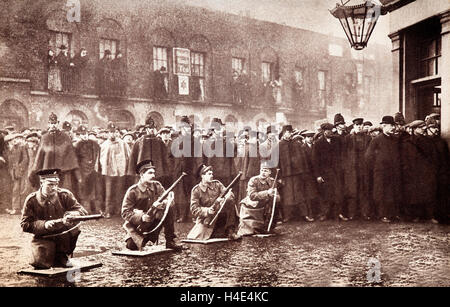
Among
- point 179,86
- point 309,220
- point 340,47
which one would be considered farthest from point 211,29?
point 309,220

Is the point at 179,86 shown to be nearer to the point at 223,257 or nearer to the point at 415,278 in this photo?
the point at 223,257

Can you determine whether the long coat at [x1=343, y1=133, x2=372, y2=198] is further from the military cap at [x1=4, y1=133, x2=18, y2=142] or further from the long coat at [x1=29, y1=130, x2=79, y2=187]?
the military cap at [x1=4, y1=133, x2=18, y2=142]

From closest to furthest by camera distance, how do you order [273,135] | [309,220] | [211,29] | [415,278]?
[415,278]
[211,29]
[273,135]
[309,220]

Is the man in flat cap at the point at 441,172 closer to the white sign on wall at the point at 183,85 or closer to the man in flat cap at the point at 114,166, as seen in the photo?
the white sign on wall at the point at 183,85

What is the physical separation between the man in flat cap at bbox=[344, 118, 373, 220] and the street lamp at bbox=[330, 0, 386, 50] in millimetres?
2286

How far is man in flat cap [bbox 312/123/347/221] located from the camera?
879cm

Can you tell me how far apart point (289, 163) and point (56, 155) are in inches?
128

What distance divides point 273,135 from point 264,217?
1.17 metres

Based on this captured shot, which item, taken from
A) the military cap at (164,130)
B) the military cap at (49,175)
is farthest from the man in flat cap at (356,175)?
the military cap at (49,175)

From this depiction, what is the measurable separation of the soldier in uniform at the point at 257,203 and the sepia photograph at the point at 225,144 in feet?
0.07

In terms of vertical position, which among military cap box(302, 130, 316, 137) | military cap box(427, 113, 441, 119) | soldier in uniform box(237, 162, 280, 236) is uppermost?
military cap box(427, 113, 441, 119)

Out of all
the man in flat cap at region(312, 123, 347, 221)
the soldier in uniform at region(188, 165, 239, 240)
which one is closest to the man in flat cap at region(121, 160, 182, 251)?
the soldier in uniform at region(188, 165, 239, 240)

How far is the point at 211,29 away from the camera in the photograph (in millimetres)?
7211

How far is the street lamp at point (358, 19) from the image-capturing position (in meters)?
6.64
